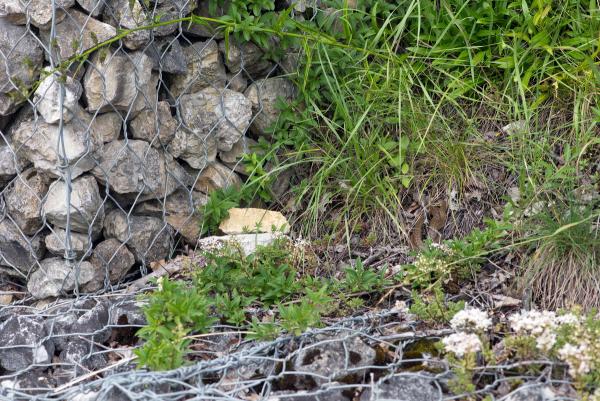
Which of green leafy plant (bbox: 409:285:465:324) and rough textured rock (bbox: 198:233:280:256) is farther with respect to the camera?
rough textured rock (bbox: 198:233:280:256)

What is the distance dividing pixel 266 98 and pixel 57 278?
3.50 ft

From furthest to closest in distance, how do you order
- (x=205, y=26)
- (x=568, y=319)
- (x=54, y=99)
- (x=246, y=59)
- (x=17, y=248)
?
1. (x=246, y=59)
2. (x=205, y=26)
3. (x=17, y=248)
4. (x=54, y=99)
5. (x=568, y=319)

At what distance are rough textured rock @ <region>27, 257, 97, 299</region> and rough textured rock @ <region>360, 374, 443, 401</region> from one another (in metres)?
1.20

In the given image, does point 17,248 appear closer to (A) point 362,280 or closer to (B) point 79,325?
(B) point 79,325

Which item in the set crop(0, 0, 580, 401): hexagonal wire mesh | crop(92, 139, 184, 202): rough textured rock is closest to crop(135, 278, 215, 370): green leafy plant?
crop(0, 0, 580, 401): hexagonal wire mesh

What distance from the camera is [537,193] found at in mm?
2811

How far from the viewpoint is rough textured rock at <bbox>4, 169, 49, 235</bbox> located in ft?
9.63

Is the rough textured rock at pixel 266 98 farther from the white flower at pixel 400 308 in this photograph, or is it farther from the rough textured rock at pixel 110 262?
the white flower at pixel 400 308

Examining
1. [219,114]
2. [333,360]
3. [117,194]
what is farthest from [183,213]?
[333,360]

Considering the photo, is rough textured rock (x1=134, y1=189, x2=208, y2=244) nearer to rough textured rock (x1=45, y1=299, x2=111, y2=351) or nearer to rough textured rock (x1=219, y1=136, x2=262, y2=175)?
rough textured rock (x1=219, y1=136, x2=262, y2=175)

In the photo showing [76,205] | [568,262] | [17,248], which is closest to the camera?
[568,262]

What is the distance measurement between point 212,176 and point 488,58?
1170 millimetres

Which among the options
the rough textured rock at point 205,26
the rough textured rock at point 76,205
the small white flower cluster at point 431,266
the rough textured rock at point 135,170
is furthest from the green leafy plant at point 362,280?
the rough textured rock at point 205,26

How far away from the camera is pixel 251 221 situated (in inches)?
126
